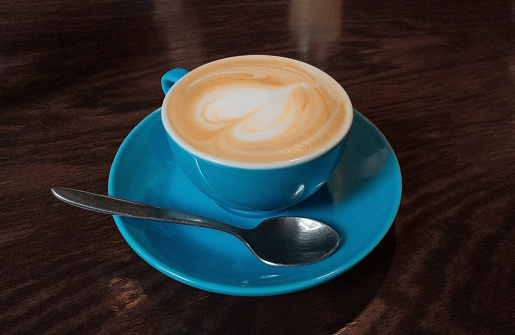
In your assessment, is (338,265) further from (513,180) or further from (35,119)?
(35,119)

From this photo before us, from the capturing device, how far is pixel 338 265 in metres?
0.45

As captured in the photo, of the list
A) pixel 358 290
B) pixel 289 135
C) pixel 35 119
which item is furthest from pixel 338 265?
pixel 35 119

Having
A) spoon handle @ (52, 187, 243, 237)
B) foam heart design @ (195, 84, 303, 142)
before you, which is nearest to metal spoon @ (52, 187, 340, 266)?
spoon handle @ (52, 187, 243, 237)

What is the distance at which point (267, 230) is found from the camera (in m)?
0.52

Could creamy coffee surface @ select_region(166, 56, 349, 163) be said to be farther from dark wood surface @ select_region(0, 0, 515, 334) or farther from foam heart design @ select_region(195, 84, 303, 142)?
dark wood surface @ select_region(0, 0, 515, 334)

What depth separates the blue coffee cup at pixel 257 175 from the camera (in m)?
0.47

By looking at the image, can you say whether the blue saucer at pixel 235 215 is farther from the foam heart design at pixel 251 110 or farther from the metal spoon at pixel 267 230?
the foam heart design at pixel 251 110

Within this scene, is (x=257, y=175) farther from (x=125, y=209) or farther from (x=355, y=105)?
(x=355, y=105)

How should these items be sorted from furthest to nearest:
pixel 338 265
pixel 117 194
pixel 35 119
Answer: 1. pixel 35 119
2. pixel 117 194
3. pixel 338 265

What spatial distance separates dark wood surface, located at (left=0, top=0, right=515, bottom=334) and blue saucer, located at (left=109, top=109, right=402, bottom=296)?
4 cm

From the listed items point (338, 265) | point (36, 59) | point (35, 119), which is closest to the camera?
point (338, 265)

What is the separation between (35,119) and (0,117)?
6 cm

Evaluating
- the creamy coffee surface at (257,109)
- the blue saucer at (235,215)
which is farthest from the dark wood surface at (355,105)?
the creamy coffee surface at (257,109)

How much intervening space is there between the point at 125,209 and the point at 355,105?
0.48m
